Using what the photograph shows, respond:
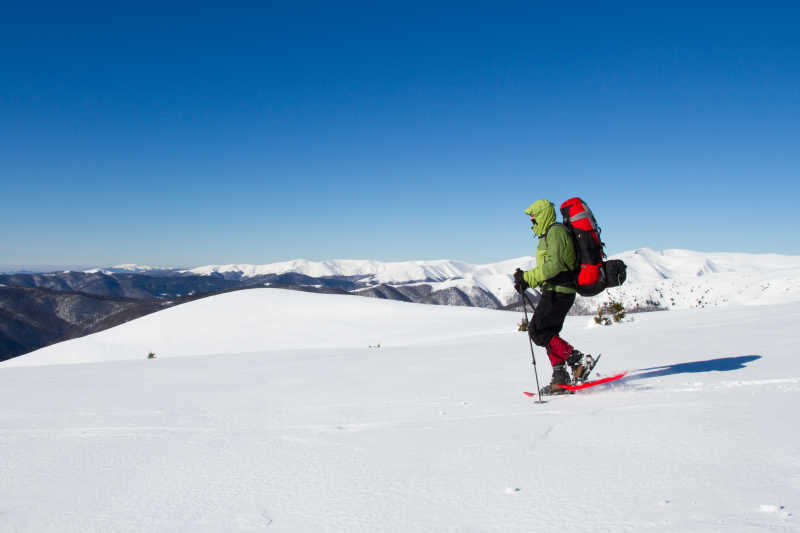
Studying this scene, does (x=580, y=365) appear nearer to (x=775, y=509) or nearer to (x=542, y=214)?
(x=542, y=214)

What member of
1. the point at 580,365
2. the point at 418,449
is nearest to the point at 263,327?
the point at 580,365

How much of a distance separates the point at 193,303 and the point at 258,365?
114 ft

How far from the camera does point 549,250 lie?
464cm

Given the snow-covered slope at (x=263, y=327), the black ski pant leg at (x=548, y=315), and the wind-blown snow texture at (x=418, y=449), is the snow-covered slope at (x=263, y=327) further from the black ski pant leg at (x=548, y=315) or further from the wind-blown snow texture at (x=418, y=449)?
the black ski pant leg at (x=548, y=315)

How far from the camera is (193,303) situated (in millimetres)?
39688

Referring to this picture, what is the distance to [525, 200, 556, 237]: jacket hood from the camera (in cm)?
483

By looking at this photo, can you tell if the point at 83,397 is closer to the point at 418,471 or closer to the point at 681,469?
the point at 418,471

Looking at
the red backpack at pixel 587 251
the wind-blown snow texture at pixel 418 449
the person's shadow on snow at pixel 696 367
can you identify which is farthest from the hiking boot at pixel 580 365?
the red backpack at pixel 587 251

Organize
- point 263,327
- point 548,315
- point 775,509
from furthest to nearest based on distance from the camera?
point 263,327 → point 548,315 → point 775,509

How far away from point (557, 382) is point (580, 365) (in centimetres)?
29

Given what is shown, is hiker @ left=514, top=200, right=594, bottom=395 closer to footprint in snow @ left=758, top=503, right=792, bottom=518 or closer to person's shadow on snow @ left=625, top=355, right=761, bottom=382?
person's shadow on snow @ left=625, top=355, right=761, bottom=382

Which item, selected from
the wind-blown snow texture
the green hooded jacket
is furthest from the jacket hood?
the wind-blown snow texture

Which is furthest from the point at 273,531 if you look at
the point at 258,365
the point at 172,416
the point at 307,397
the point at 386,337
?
the point at 386,337

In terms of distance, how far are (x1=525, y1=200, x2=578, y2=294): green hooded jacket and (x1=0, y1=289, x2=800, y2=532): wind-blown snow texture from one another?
110 centimetres
